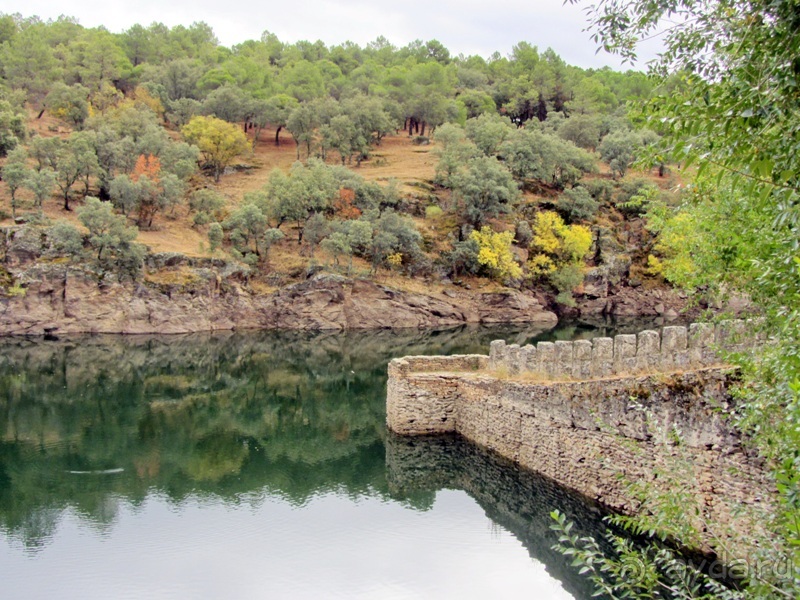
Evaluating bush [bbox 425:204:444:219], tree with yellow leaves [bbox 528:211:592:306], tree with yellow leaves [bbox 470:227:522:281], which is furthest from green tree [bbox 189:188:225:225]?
tree with yellow leaves [bbox 528:211:592:306]

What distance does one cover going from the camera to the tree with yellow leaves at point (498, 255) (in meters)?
57.2

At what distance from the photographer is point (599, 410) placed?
1652 cm

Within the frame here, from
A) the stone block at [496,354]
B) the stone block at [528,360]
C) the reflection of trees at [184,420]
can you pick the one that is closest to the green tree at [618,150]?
the reflection of trees at [184,420]

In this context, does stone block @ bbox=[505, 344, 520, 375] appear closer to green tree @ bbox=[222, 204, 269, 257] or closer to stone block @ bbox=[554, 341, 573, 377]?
stone block @ bbox=[554, 341, 573, 377]

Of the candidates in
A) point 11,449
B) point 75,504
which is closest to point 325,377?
point 11,449

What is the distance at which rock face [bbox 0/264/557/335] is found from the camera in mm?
46312

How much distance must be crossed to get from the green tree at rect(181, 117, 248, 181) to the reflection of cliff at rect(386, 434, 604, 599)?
52268mm

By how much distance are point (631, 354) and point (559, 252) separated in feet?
145

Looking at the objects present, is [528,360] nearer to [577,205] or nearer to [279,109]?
[577,205]

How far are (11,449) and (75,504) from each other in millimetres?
6438

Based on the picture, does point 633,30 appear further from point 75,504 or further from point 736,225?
point 75,504

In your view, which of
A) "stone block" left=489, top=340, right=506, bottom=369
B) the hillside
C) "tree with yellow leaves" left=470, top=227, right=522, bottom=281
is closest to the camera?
"stone block" left=489, top=340, right=506, bottom=369

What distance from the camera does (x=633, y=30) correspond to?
7.53 m

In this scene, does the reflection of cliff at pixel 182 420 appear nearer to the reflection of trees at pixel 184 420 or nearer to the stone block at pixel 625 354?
the reflection of trees at pixel 184 420
